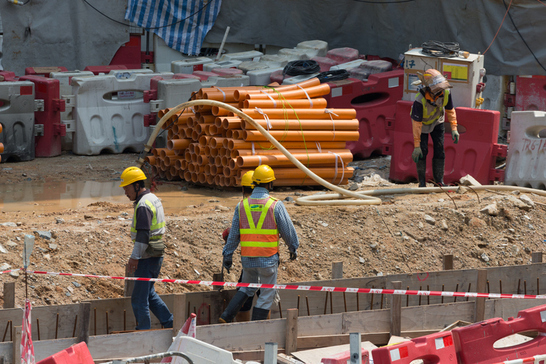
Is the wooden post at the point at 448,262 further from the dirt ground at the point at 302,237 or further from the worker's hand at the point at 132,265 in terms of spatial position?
the worker's hand at the point at 132,265

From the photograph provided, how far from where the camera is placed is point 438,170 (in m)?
11.8

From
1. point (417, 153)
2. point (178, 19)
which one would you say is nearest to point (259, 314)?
point (417, 153)

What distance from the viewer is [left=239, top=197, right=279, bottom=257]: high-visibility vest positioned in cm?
745

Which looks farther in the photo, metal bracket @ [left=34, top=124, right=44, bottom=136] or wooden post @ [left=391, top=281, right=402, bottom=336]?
metal bracket @ [left=34, top=124, right=44, bottom=136]

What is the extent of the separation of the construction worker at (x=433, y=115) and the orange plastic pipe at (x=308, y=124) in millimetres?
1555

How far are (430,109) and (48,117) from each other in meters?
7.03

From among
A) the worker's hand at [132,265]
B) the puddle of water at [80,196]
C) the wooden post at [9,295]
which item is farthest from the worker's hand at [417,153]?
the wooden post at [9,295]

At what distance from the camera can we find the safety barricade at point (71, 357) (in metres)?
5.15

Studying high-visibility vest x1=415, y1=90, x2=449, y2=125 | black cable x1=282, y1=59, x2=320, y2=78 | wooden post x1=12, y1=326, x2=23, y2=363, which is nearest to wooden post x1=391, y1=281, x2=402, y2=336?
wooden post x1=12, y1=326, x2=23, y2=363

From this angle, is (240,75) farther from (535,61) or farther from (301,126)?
(535,61)

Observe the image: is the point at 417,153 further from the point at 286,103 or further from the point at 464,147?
the point at 286,103

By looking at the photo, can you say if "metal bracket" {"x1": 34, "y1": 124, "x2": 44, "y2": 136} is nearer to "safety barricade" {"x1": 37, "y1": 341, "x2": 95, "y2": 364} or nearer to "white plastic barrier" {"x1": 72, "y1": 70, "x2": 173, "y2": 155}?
"white plastic barrier" {"x1": 72, "y1": 70, "x2": 173, "y2": 155}

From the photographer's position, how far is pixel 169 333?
22.5 feet

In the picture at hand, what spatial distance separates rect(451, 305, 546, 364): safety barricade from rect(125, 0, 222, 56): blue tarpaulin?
15.2 m
